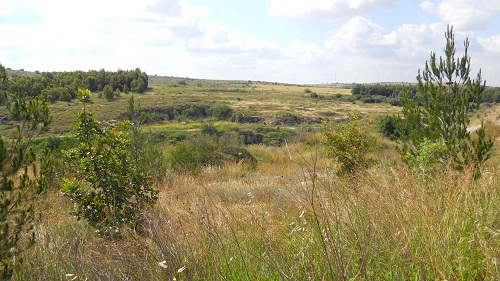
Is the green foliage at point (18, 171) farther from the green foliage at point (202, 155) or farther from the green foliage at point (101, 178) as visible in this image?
the green foliage at point (202, 155)

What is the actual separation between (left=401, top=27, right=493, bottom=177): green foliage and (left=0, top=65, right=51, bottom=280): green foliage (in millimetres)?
6143

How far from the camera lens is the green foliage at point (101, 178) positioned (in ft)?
16.3

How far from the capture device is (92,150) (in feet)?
16.9

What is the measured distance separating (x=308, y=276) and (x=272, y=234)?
0.98 meters

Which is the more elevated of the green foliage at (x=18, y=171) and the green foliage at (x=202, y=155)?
the green foliage at (x=18, y=171)

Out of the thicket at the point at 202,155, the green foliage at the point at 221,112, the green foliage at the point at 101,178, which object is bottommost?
the green foliage at the point at 221,112

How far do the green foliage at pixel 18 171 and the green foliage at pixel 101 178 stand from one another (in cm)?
128

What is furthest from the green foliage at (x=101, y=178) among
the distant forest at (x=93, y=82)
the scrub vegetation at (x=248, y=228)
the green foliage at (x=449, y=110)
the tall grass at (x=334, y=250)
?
the distant forest at (x=93, y=82)

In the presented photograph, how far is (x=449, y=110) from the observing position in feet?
25.3

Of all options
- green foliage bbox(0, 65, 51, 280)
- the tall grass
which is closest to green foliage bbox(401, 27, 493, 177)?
the tall grass

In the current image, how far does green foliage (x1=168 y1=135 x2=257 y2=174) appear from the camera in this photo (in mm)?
14655

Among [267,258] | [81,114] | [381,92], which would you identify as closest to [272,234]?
[267,258]

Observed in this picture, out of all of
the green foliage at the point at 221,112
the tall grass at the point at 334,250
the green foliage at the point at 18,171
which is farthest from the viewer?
the green foliage at the point at 221,112

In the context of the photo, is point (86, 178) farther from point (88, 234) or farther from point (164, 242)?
point (164, 242)
